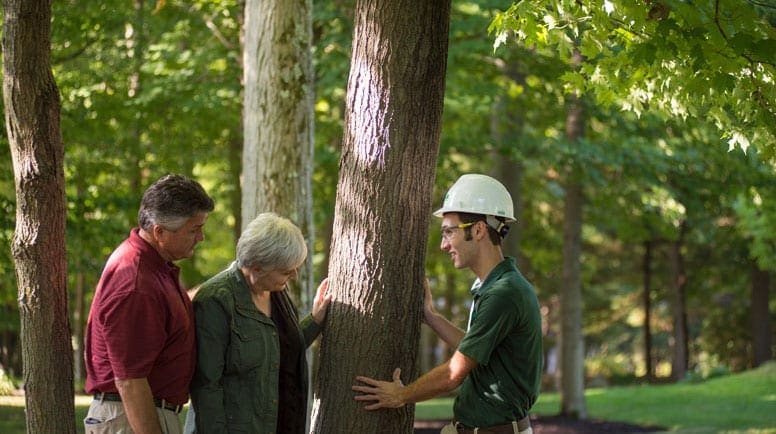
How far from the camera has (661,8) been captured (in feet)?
20.0

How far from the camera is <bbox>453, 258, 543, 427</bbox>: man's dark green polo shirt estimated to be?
5102 millimetres

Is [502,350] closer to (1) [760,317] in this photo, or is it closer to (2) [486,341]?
(2) [486,341]

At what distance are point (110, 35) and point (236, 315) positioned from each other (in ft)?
36.3

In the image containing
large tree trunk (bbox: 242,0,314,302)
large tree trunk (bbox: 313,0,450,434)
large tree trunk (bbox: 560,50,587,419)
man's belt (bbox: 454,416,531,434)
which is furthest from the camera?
large tree trunk (bbox: 560,50,587,419)

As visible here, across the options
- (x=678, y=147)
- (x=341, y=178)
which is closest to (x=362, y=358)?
(x=341, y=178)

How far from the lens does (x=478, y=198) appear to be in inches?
211

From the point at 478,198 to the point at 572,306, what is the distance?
563 inches

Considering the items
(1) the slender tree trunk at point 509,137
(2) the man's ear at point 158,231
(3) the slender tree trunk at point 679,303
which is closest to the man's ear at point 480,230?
(2) the man's ear at point 158,231

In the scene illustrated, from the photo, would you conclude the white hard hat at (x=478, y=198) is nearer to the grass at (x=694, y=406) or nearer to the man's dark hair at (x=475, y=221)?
the man's dark hair at (x=475, y=221)

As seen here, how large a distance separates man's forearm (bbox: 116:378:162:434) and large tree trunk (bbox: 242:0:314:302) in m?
3.44

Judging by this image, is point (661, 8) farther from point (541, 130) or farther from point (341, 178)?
point (541, 130)

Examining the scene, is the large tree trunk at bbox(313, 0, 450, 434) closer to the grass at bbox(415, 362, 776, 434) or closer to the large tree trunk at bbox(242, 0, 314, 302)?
the large tree trunk at bbox(242, 0, 314, 302)

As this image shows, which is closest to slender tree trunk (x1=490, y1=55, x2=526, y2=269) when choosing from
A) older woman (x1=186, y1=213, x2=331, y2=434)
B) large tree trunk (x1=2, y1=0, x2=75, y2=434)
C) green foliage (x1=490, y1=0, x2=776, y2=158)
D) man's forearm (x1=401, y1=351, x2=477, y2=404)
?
green foliage (x1=490, y1=0, x2=776, y2=158)

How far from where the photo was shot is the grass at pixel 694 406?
17562 millimetres
